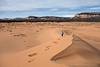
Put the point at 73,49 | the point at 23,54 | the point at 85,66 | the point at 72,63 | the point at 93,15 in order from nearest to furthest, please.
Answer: the point at 85,66 < the point at 72,63 < the point at 73,49 < the point at 23,54 < the point at 93,15

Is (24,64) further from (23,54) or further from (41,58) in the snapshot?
(23,54)

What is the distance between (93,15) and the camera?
131m

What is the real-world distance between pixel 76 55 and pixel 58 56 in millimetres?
881

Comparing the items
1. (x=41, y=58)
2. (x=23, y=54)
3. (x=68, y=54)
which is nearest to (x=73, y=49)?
(x=68, y=54)

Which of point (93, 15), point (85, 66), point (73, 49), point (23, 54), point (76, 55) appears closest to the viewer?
point (85, 66)

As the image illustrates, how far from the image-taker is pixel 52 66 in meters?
11.0

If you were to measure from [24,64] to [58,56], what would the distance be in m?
1.81

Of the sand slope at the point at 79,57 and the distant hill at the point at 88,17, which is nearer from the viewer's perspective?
the sand slope at the point at 79,57

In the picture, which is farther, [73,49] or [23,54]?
[23,54]

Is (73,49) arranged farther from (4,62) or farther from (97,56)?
(4,62)

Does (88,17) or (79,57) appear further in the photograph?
(88,17)

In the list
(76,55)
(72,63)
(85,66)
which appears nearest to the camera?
(85,66)

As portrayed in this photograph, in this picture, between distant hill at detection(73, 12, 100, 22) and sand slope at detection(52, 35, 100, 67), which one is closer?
sand slope at detection(52, 35, 100, 67)

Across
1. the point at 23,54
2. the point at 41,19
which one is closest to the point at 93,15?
the point at 41,19
